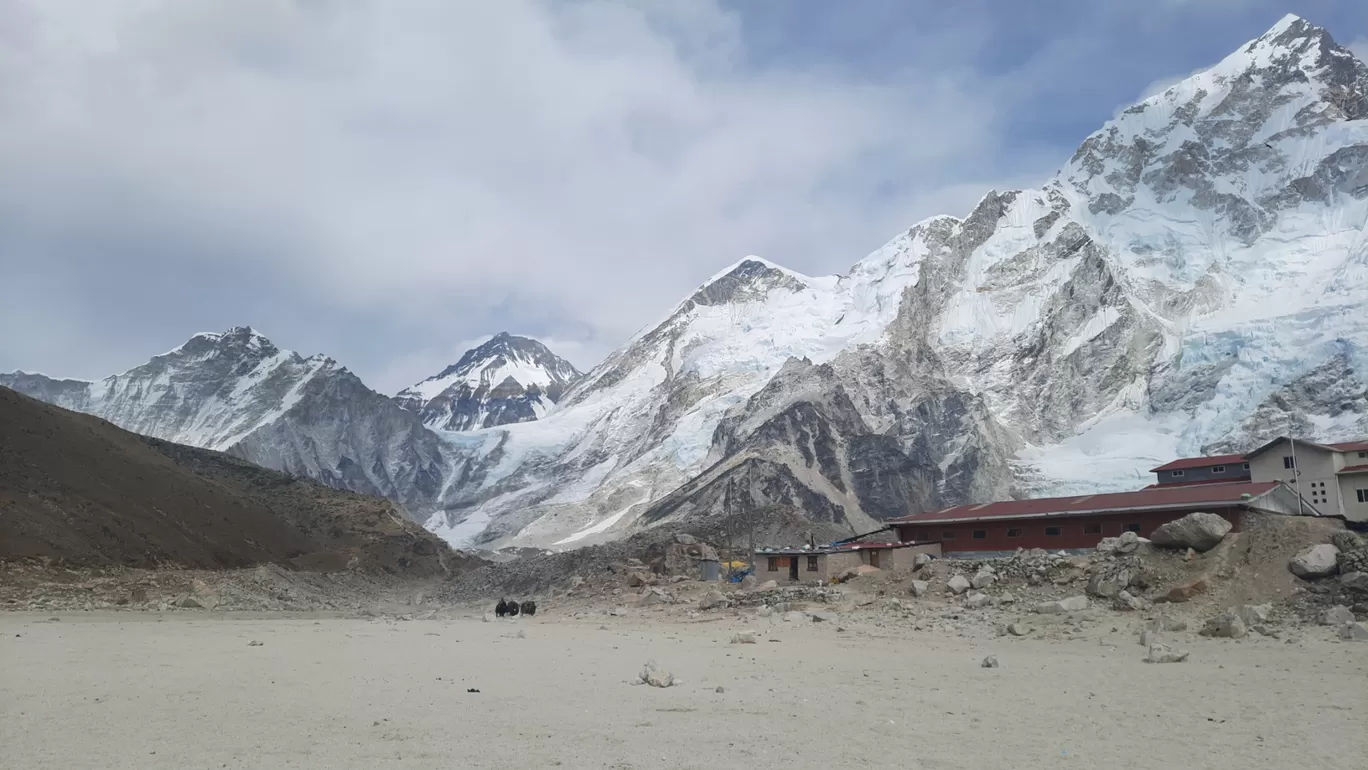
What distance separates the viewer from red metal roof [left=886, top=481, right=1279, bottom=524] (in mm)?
33656

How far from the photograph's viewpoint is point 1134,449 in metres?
168

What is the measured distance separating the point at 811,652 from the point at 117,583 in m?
35.0

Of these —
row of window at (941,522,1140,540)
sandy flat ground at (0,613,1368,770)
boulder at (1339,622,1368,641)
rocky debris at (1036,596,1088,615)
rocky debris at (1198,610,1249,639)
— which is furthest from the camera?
row of window at (941,522,1140,540)

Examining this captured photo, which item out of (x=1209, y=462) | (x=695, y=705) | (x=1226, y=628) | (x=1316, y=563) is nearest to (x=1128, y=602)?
(x=1226, y=628)

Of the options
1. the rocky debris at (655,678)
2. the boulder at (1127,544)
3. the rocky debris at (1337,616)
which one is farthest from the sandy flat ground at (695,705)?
the boulder at (1127,544)

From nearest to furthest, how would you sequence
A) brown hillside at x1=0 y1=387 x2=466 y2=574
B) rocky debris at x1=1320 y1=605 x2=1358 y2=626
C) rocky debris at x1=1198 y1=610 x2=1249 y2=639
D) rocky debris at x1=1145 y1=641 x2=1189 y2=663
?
rocky debris at x1=1145 y1=641 x2=1189 y2=663, rocky debris at x1=1198 y1=610 x2=1249 y2=639, rocky debris at x1=1320 y1=605 x2=1358 y2=626, brown hillside at x1=0 y1=387 x2=466 y2=574

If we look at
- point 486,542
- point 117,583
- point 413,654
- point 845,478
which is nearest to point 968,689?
point 413,654

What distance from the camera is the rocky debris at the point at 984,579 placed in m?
29.0

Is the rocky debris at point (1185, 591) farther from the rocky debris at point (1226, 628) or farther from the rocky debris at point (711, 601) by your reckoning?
the rocky debris at point (711, 601)

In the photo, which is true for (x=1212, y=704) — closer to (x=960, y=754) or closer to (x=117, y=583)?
(x=960, y=754)

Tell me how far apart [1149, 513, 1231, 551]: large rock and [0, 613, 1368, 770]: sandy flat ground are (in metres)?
6.31

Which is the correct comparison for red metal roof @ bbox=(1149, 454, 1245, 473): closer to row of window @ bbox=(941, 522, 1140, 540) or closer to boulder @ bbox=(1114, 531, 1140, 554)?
row of window @ bbox=(941, 522, 1140, 540)

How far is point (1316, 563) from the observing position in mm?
23641

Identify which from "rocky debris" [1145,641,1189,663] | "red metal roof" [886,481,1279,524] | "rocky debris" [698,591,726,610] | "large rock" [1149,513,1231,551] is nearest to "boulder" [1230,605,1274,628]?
"large rock" [1149,513,1231,551]
